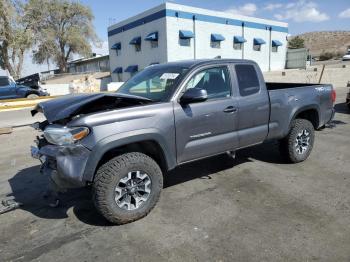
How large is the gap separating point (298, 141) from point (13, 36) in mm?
33070

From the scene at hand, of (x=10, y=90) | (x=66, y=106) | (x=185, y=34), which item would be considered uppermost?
(x=185, y=34)

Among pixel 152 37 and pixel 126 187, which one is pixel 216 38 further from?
pixel 126 187

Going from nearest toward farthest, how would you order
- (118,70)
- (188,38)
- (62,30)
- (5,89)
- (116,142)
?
(116,142) < (5,89) < (188,38) < (118,70) < (62,30)

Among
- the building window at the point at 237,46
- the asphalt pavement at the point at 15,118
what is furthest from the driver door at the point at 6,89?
the building window at the point at 237,46

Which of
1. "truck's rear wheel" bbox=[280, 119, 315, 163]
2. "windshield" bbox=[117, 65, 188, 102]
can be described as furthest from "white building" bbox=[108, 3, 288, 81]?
"windshield" bbox=[117, 65, 188, 102]

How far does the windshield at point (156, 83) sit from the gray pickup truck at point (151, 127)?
18mm

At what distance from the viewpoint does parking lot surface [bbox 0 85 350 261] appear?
3172 millimetres

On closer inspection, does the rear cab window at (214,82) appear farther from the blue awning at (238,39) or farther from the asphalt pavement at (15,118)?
the blue awning at (238,39)

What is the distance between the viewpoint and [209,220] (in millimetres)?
3766

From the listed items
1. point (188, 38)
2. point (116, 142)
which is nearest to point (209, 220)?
point (116, 142)

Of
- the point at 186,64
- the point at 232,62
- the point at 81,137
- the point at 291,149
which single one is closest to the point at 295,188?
the point at 291,149

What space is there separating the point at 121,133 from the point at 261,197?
213 centimetres

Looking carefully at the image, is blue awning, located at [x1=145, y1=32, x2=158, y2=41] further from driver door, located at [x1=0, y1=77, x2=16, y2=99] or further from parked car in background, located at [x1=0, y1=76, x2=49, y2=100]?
driver door, located at [x1=0, y1=77, x2=16, y2=99]

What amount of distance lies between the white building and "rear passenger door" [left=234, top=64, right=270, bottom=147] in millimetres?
22284
